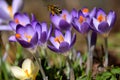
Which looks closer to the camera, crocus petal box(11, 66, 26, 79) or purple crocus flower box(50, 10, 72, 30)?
crocus petal box(11, 66, 26, 79)

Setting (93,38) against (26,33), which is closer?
(26,33)

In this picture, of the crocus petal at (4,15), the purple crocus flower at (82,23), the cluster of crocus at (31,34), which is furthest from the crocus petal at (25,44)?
the crocus petal at (4,15)

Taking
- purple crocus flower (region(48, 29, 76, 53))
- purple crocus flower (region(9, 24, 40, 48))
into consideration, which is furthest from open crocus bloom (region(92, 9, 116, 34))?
purple crocus flower (region(9, 24, 40, 48))

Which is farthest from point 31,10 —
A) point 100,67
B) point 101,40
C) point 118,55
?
point 100,67

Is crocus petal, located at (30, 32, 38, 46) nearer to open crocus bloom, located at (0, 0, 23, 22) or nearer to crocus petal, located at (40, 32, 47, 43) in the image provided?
crocus petal, located at (40, 32, 47, 43)

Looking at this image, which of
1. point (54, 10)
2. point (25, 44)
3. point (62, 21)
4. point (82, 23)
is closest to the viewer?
point (25, 44)

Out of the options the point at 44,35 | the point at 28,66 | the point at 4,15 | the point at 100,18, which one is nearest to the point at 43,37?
the point at 44,35

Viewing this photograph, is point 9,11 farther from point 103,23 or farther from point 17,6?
point 103,23

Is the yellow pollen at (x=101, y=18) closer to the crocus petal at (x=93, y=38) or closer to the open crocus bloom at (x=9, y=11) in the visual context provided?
the crocus petal at (x=93, y=38)

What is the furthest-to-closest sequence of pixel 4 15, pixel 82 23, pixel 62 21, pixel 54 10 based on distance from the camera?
pixel 4 15
pixel 54 10
pixel 62 21
pixel 82 23
